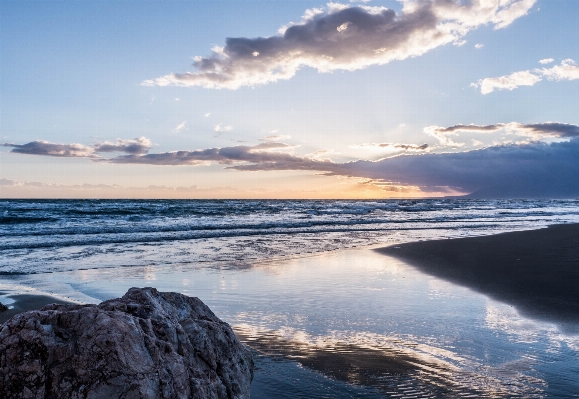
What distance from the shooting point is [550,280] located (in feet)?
31.0

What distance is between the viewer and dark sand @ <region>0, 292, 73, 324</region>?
6.93 metres

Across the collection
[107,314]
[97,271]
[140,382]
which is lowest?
[97,271]

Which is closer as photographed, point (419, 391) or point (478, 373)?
point (419, 391)

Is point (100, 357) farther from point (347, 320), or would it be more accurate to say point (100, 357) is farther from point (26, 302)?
point (26, 302)

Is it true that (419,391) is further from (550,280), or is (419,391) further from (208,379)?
(550,280)

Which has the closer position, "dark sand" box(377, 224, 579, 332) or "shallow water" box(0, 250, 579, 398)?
"shallow water" box(0, 250, 579, 398)

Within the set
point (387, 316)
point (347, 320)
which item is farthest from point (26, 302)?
point (387, 316)

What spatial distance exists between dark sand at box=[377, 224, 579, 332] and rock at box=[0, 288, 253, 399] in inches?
215

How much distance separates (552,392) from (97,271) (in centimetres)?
994

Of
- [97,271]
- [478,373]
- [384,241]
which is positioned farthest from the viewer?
[384,241]

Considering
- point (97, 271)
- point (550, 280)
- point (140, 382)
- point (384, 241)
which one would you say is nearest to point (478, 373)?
point (140, 382)

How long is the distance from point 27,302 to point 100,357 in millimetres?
6099

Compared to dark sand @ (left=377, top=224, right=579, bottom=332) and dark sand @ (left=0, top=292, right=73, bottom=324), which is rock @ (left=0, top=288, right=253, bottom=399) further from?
dark sand @ (left=377, top=224, right=579, bottom=332)

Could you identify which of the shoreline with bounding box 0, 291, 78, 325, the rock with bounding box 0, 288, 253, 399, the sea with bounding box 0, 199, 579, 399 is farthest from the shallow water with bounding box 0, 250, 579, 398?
the rock with bounding box 0, 288, 253, 399
